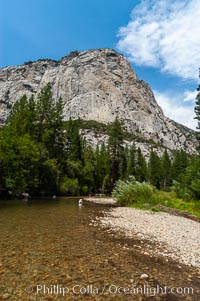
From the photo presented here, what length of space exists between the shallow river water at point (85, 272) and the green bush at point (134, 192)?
52.7ft

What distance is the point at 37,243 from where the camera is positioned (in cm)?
905

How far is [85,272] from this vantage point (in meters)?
6.53

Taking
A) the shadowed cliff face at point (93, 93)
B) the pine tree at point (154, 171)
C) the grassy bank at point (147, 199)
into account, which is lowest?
the grassy bank at point (147, 199)

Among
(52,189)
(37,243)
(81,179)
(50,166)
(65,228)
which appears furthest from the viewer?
(81,179)

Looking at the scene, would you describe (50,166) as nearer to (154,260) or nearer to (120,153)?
(120,153)

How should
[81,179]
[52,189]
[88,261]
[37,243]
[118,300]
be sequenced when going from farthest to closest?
[81,179]
[52,189]
[37,243]
[88,261]
[118,300]

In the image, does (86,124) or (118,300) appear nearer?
(118,300)

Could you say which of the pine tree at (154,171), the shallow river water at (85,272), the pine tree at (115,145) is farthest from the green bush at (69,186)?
the pine tree at (154,171)

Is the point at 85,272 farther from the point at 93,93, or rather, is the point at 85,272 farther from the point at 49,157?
the point at 93,93

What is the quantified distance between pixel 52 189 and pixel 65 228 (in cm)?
3242

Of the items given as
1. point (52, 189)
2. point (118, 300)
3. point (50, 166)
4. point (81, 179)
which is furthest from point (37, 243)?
point (81, 179)

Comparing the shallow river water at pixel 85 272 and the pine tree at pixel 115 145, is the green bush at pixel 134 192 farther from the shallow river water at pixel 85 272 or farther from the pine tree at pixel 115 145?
the pine tree at pixel 115 145

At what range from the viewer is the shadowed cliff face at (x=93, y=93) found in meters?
173

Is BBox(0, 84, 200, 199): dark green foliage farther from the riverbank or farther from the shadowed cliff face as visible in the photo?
the shadowed cliff face
